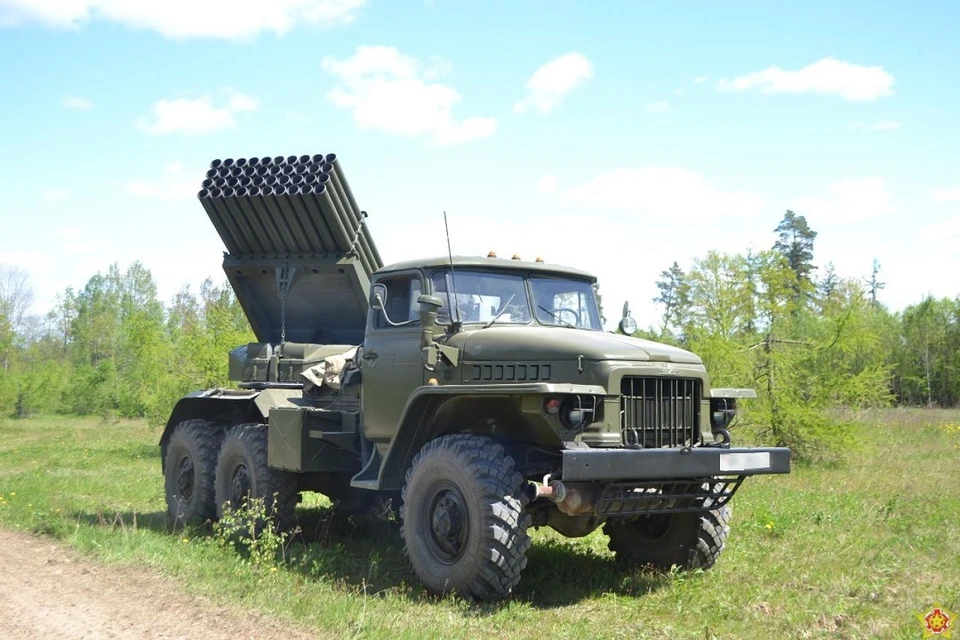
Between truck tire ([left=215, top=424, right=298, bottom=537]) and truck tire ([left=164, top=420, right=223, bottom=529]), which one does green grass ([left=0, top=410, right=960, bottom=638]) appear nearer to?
truck tire ([left=164, top=420, right=223, bottom=529])

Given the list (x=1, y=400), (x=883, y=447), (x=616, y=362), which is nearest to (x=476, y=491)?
(x=616, y=362)

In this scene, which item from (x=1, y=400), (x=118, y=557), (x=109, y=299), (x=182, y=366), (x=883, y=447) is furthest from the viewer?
(x=109, y=299)

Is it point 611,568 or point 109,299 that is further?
point 109,299

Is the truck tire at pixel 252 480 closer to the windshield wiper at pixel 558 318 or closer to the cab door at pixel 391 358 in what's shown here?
the cab door at pixel 391 358

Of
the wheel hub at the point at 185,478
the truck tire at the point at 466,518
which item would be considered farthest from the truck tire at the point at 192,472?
the truck tire at the point at 466,518

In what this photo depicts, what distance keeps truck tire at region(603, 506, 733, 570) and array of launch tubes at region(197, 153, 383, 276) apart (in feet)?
12.7

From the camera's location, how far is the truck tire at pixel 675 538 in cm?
755

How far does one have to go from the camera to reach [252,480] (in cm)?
922

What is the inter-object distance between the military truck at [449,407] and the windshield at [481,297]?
12mm

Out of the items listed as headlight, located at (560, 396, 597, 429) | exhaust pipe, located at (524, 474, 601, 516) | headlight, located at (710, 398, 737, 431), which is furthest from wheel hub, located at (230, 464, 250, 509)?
headlight, located at (710, 398, 737, 431)

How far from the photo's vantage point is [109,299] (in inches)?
2482

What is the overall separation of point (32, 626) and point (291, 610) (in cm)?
152

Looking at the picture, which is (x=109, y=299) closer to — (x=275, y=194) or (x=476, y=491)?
(x=275, y=194)

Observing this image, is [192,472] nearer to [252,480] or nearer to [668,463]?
[252,480]
